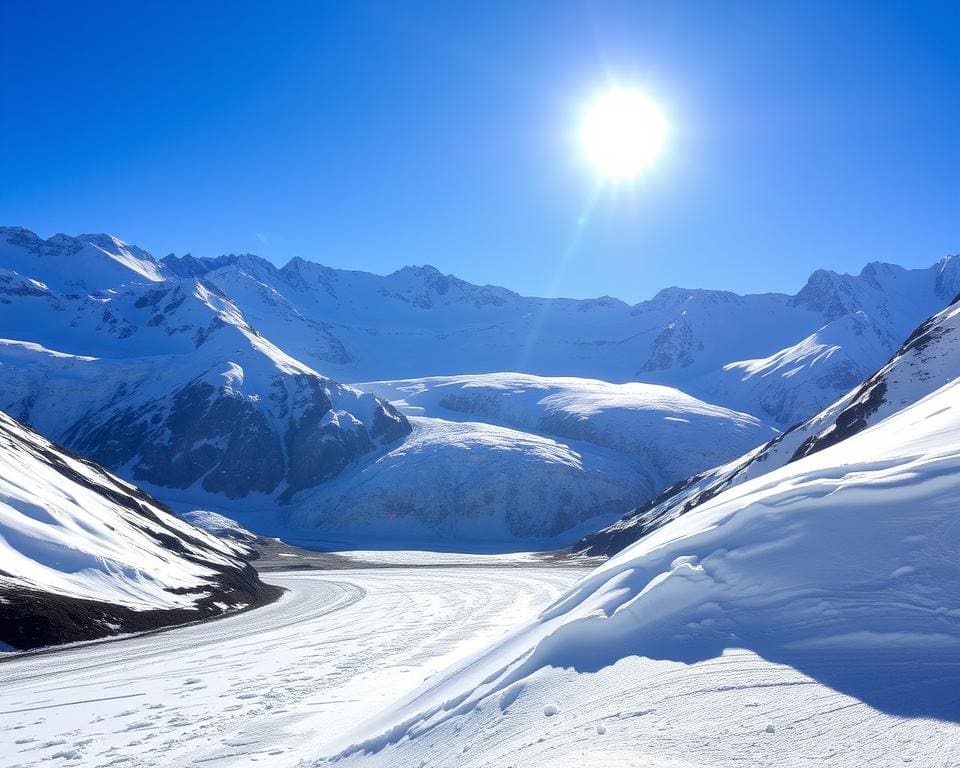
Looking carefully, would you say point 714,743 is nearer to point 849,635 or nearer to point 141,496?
point 849,635

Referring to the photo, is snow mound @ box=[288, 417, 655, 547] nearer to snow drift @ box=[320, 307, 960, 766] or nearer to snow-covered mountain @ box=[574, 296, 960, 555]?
snow-covered mountain @ box=[574, 296, 960, 555]

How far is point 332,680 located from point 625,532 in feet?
304

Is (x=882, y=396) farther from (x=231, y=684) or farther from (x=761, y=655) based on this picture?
(x=761, y=655)

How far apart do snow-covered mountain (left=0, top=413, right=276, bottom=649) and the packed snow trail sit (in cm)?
289

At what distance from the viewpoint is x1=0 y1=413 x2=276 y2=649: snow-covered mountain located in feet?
117

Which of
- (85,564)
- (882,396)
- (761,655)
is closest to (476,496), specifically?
(882,396)

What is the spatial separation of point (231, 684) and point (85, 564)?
85.4ft

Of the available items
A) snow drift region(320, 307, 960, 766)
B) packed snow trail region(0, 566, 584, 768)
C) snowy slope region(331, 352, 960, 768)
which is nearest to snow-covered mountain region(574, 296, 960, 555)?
packed snow trail region(0, 566, 584, 768)

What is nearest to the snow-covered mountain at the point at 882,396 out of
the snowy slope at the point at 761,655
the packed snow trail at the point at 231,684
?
the packed snow trail at the point at 231,684

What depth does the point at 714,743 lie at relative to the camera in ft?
21.6

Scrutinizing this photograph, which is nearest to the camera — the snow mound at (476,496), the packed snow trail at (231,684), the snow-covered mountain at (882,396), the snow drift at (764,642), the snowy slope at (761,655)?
the snowy slope at (761,655)

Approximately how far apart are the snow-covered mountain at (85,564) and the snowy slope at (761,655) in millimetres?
31588

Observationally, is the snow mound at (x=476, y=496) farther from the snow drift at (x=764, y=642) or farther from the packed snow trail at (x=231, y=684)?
the snow drift at (x=764, y=642)

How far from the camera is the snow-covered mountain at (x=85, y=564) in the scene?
35.5 metres
